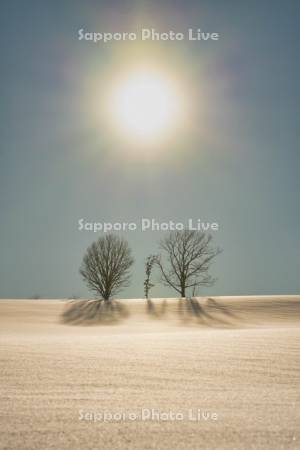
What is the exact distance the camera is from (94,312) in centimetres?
2242

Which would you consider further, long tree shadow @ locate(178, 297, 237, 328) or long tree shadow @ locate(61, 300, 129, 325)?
long tree shadow @ locate(61, 300, 129, 325)

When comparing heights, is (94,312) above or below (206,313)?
above

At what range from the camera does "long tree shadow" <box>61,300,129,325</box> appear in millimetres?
20234

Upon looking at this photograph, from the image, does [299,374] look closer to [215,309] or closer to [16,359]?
[16,359]

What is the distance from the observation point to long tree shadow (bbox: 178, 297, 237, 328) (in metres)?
19.5

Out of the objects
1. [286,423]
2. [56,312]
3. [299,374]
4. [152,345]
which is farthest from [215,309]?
[286,423]

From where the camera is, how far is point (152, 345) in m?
6.09

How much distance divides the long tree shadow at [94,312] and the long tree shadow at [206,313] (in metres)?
3.11

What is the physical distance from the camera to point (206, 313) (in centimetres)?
2184

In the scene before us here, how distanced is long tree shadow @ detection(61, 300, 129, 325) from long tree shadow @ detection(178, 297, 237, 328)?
3113mm

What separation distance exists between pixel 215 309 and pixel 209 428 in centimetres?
2054

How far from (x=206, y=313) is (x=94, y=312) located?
5688 mm

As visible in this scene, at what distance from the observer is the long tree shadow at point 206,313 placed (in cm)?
1955

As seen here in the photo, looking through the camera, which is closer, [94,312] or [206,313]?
[206,313]
